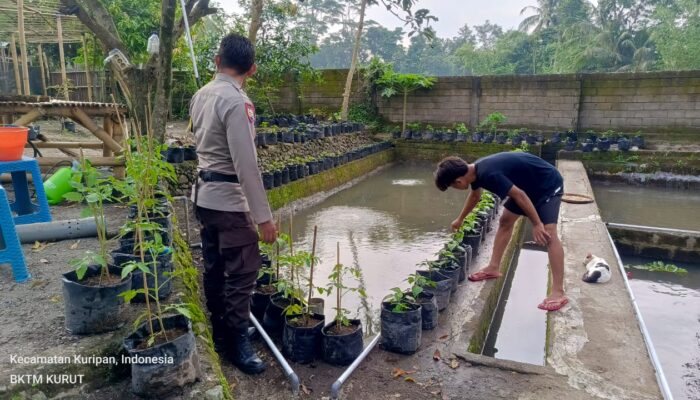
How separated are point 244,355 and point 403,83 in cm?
1063

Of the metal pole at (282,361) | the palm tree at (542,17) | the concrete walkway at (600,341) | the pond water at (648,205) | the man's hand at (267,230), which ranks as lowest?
the pond water at (648,205)

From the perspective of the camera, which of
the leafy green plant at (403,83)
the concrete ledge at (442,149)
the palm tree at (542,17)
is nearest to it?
the concrete ledge at (442,149)

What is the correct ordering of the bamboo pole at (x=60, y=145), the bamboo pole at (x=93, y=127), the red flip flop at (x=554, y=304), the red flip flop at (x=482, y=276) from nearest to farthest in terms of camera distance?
the red flip flop at (x=554, y=304) < the red flip flop at (x=482, y=276) < the bamboo pole at (x=93, y=127) < the bamboo pole at (x=60, y=145)

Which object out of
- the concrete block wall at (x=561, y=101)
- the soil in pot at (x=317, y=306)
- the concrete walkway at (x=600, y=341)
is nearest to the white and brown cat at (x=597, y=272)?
the concrete walkway at (x=600, y=341)

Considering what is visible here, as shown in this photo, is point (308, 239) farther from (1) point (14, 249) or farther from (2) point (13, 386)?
(2) point (13, 386)

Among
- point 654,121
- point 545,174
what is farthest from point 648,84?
point 545,174

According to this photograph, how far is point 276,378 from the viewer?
96.2 inches

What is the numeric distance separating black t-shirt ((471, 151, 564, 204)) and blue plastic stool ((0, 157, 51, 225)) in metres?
3.19

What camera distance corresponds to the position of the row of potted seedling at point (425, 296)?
273 cm

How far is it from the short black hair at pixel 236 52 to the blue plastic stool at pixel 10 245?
147cm

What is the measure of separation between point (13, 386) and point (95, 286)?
0.47 m

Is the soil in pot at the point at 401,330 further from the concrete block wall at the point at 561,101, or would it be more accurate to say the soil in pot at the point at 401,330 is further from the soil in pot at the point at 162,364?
the concrete block wall at the point at 561,101

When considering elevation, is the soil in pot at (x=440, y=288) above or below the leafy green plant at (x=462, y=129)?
below

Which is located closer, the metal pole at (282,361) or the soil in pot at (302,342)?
the metal pole at (282,361)
